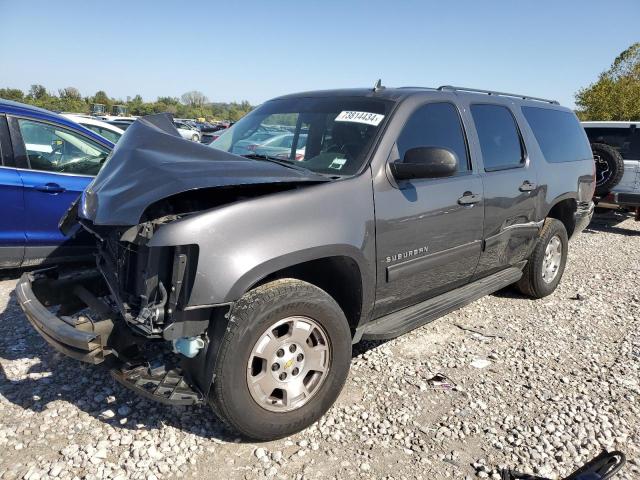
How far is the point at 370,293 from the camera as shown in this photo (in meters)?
3.04

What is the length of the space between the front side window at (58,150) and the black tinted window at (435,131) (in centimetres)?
365

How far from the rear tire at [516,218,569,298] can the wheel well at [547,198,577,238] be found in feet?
0.59

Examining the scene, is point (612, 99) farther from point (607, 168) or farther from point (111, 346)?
point (111, 346)

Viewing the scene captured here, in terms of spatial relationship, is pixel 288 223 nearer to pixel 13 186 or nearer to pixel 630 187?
pixel 13 186

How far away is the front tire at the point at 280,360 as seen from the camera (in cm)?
241

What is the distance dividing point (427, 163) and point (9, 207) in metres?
3.98

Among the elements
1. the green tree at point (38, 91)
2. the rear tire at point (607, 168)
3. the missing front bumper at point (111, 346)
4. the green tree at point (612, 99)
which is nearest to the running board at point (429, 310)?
the missing front bumper at point (111, 346)

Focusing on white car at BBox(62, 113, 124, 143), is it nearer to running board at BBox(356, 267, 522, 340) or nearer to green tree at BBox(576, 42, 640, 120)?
running board at BBox(356, 267, 522, 340)

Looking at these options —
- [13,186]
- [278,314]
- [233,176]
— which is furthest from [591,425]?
[13,186]

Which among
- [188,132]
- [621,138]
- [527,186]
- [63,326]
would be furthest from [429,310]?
[188,132]

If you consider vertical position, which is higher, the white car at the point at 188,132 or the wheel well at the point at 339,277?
the white car at the point at 188,132

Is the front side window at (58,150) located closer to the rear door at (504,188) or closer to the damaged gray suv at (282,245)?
the damaged gray suv at (282,245)

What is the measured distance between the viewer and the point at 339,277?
2.98 metres

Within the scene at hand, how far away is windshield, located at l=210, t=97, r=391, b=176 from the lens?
3166 millimetres
